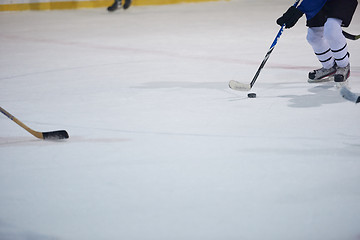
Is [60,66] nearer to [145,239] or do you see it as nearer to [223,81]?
[223,81]

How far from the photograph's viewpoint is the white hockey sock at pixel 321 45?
144 inches

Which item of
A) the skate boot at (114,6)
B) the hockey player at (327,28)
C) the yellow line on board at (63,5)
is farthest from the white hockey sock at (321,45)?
the yellow line on board at (63,5)

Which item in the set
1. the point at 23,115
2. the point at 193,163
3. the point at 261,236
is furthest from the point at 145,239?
the point at 23,115

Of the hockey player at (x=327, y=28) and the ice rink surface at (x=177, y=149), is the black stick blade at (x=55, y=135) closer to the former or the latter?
the ice rink surface at (x=177, y=149)

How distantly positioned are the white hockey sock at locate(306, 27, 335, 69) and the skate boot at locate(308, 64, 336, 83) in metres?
0.02

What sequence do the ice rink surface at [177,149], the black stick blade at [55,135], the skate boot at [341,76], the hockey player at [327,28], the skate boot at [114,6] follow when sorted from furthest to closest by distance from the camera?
the skate boot at [114,6] → the skate boot at [341,76] → the hockey player at [327,28] → the black stick blade at [55,135] → the ice rink surface at [177,149]

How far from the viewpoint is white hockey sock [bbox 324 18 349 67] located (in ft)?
11.4

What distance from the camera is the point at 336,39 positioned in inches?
138

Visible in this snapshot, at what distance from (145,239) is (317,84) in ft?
7.52

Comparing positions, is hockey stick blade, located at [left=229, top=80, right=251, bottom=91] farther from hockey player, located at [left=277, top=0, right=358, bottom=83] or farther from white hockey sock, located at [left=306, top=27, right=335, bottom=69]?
white hockey sock, located at [left=306, top=27, right=335, bottom=69]

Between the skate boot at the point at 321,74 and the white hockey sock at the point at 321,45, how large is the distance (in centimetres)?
2

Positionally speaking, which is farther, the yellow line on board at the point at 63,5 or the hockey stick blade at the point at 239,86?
the yellow line on board at the point at 63,5

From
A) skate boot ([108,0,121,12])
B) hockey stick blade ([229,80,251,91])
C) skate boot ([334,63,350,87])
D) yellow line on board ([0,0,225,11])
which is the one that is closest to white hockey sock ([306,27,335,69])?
skate boot ([334,63,350,87])

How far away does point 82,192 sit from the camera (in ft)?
6.43
